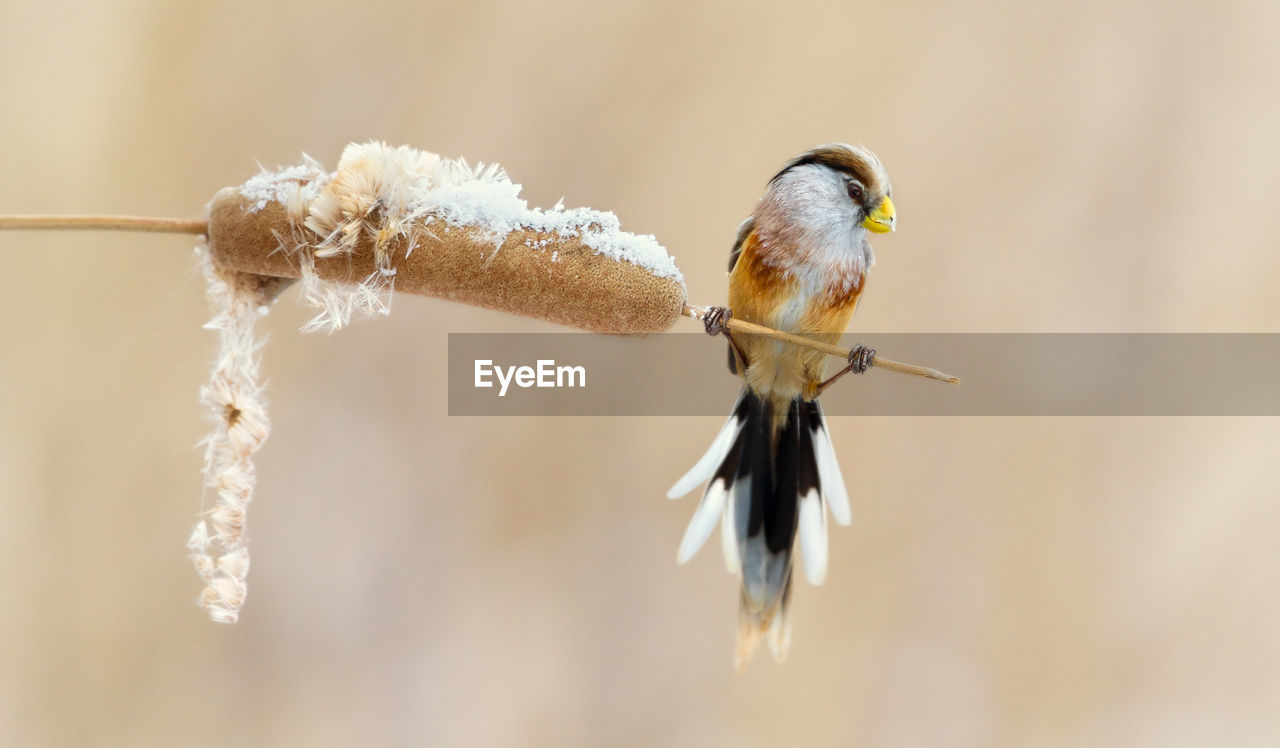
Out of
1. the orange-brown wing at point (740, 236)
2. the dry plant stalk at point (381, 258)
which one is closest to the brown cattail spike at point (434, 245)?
the dry plant stalk at point (381, 258)

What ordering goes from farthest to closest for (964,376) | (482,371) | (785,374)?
(964,376), (482,371), (785,374)

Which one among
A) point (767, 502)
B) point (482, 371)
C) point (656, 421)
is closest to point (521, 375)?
point (482, 371)

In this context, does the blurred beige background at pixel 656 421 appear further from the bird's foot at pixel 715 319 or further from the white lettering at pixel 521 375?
the bird's foot at pixel 715 319

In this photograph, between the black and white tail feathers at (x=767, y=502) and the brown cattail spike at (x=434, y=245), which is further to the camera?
the black and white tail feathers at (x=767, y=502)

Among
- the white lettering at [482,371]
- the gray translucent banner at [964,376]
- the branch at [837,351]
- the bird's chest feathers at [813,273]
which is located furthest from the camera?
the gray translucent banner at [964,376]

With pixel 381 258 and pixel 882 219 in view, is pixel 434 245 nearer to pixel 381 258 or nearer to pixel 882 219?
pixel 381 258

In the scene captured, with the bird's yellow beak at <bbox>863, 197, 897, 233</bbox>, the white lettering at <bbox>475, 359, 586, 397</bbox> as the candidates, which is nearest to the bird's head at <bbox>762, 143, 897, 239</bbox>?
the bird's yellow beak at <bbox>863, 197, 897, 233</bbox>
